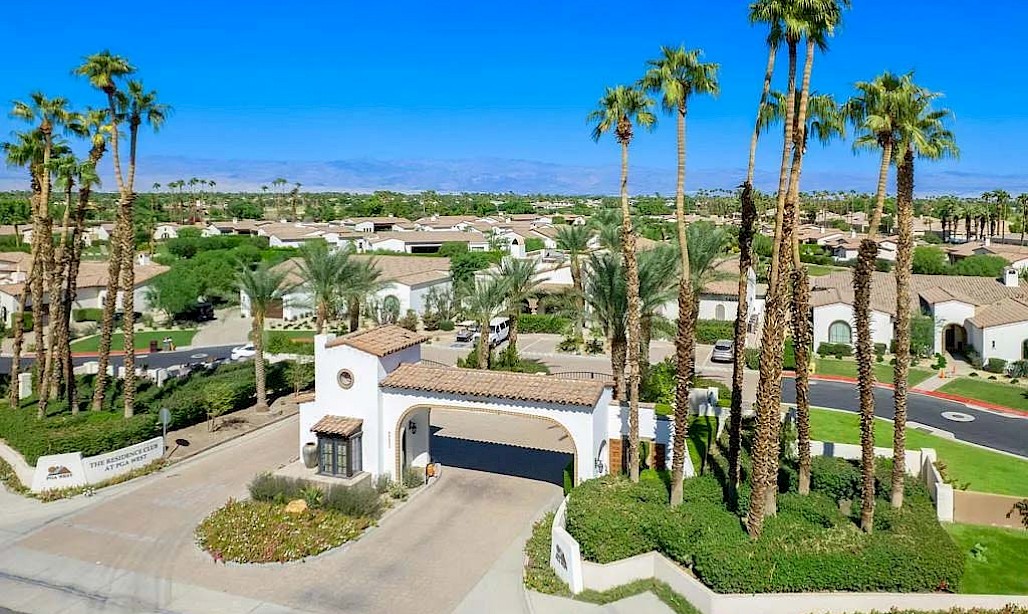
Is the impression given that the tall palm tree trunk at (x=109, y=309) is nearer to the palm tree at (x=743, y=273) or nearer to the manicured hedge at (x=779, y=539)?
the manicured hedge at (x=779, y=539)

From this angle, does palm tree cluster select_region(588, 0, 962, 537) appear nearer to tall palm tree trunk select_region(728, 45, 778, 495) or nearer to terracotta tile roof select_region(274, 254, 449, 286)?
tall palm tree trunk select_region(728, 45, 778, 495)

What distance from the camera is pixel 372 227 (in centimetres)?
13062

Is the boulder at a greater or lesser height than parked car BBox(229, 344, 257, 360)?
lesser

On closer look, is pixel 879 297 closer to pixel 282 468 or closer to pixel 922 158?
pixel 922 158

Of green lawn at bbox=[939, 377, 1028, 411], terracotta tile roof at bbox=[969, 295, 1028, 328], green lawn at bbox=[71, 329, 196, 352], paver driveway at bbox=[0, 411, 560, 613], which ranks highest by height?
terracotta tile roof at bbox=[969, 295, 1028, 328]

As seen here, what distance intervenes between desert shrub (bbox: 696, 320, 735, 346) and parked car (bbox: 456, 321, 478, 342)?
16050mm

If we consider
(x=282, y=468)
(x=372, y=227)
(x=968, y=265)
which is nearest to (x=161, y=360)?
(x=282, y=468)

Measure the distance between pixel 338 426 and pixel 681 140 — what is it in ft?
46.0

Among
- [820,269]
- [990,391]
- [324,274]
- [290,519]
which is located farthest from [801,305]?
[820,269]

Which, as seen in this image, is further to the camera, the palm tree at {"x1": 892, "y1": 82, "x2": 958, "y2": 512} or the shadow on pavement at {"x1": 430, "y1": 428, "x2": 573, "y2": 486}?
the shadow on pavement at {"x1": 430, "y1": 428, "x2": 573, "y2": 486}

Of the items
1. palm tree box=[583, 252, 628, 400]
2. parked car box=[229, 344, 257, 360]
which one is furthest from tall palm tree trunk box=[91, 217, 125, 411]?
palm tree box=[583, 252, 628, 400]

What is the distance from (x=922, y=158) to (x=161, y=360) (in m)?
44.9

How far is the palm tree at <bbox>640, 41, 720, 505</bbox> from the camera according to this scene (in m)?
19.9

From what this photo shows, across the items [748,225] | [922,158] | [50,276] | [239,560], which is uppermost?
[922,158]
